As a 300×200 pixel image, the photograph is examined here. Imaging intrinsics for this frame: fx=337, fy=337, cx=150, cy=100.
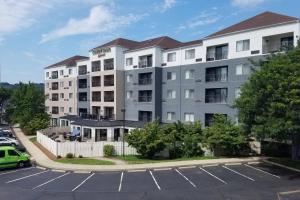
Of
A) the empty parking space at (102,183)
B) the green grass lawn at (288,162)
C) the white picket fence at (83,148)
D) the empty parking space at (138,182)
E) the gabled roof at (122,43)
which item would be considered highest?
the gabled roof at (122,43)

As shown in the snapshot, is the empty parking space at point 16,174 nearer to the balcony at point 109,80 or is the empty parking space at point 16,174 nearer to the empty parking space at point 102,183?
the empty parking space at point 102,183

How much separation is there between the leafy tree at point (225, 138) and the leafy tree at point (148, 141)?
15.8 ft

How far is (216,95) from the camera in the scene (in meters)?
42.7

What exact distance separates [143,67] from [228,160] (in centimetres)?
2457

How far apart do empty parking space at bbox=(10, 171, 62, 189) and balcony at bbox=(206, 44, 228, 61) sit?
2467 cm

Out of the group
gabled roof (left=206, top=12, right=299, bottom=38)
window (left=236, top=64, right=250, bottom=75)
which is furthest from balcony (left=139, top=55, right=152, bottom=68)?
window (left=236, top=64, right=250, bottom=75)

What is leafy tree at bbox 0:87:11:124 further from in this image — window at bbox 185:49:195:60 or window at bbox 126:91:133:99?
window at bbox 185:49:195:60

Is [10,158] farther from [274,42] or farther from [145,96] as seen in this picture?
[274,42]

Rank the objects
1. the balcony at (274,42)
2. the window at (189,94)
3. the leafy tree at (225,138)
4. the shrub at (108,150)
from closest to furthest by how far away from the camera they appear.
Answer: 1. the leafy tree at (225,138)
2. the shrub at (108,150)
3. the balcony at (274,42)
4. the window at (189,94)

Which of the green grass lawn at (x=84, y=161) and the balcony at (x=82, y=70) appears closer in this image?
the green grass lawn at (x=84, y=161)

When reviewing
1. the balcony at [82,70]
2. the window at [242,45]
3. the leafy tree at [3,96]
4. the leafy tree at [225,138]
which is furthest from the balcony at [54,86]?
the leafy tree at [225,138]

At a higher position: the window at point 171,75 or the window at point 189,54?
the window at point 189,54

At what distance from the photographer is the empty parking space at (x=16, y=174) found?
1021 inches

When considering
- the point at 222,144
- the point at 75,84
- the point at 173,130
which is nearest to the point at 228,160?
the point at 222,144
